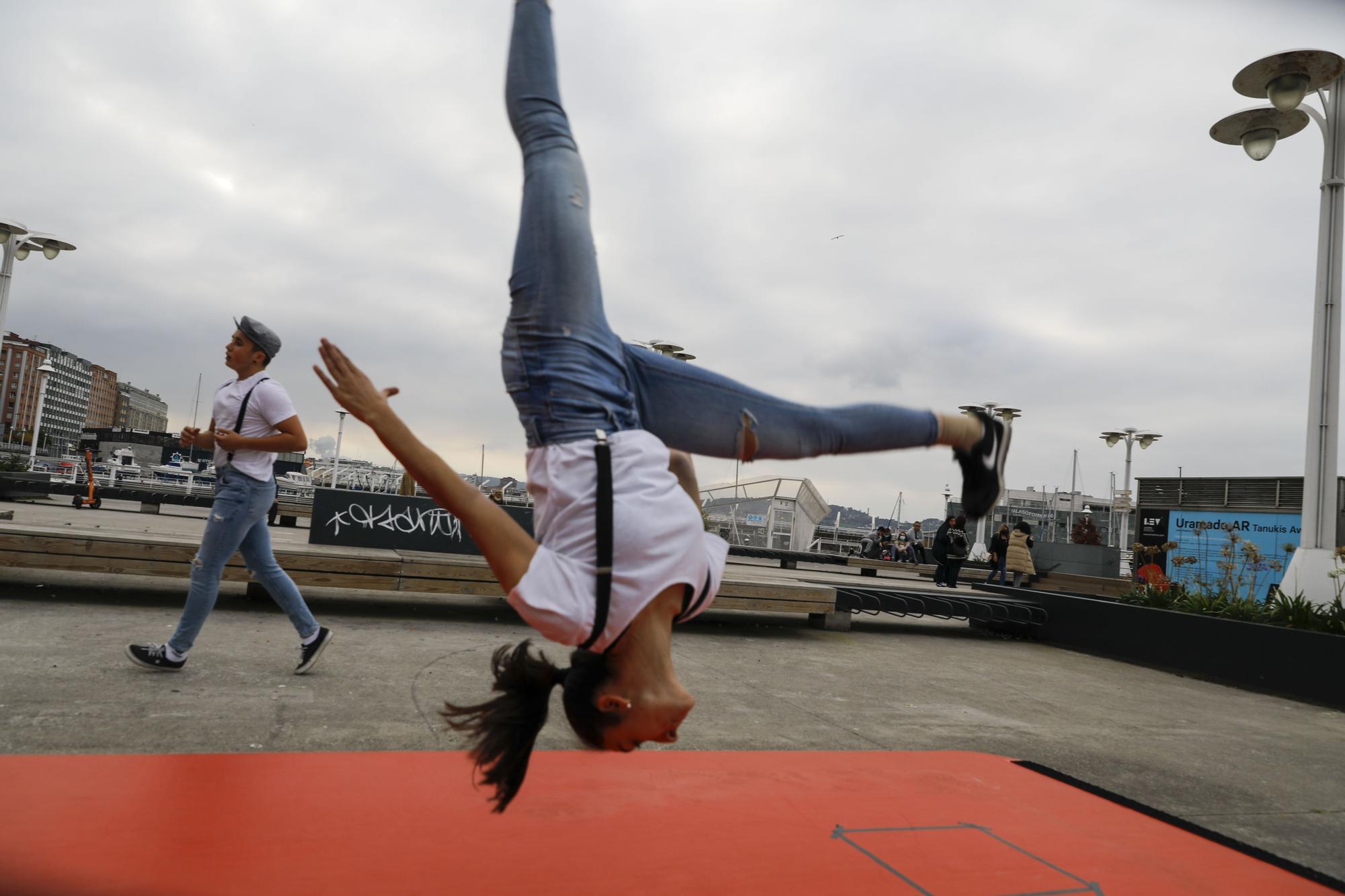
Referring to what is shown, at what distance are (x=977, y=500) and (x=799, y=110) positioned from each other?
119cm

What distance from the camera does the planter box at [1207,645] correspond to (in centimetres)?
679

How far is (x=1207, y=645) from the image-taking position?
7.73 m

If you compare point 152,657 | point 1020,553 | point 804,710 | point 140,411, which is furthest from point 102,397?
point 804,710

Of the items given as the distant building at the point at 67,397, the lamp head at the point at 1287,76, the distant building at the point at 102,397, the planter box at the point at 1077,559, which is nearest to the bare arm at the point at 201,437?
the lamp head at the point at 1287,76

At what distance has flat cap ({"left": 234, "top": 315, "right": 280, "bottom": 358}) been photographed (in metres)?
4.01

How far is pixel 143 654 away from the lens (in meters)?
4.24

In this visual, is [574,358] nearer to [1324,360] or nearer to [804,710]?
[804,710]

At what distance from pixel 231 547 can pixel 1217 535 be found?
65.8 ft

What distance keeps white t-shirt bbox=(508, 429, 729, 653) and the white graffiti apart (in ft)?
20.2

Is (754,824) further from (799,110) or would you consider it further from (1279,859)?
(799,110)

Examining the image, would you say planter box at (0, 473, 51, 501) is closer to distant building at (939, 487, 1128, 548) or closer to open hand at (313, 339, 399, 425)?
open hand at (313, 339, 399, 425)

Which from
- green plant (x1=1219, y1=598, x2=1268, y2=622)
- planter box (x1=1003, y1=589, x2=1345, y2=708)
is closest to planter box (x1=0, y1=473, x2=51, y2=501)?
planter box (x1=1003, y1=589, x2=1345, y2=708)

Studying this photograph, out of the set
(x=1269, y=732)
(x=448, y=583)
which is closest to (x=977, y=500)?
(x=1269, y=732)

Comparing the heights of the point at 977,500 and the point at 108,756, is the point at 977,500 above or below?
above
